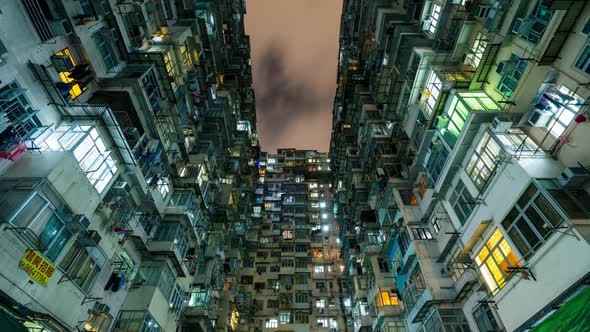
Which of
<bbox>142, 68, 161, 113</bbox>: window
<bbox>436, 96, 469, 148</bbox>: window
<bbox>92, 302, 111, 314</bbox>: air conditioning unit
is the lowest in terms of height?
<bbox>92, 302, 111, 314</bbox>: air conditioning unit

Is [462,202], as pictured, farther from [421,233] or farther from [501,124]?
[501,124]

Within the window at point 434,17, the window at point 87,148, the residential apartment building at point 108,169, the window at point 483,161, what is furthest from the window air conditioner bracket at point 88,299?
the window at point 434,17

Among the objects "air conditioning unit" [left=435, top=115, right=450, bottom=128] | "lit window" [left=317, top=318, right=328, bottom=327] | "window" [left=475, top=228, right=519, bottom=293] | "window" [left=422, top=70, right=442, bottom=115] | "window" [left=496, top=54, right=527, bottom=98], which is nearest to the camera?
"window" [left=475, top=228, right=519, bottom=293]

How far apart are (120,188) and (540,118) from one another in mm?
26027

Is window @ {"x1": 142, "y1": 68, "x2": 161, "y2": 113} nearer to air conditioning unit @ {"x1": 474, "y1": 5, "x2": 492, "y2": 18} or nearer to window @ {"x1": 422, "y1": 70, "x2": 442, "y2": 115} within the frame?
window @ {"x1": 422, "y1": 70, "x2": 442, "y2": 115}

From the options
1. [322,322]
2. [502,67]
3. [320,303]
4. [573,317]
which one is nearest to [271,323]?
[322,322]

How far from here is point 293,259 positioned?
152ft

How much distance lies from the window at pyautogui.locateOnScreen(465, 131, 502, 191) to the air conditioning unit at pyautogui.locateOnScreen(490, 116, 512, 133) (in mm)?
542

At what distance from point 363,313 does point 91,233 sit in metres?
28.4

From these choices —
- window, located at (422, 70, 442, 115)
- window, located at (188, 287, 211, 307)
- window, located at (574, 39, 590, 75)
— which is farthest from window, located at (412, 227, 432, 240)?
window, located at (188, 287, 211, 307)

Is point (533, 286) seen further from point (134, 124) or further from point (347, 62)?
point (347, 62)

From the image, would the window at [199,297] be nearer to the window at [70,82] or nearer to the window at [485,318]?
the window at [70,82]

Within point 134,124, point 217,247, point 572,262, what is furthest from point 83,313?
point 572,262

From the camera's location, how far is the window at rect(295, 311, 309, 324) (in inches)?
1521
